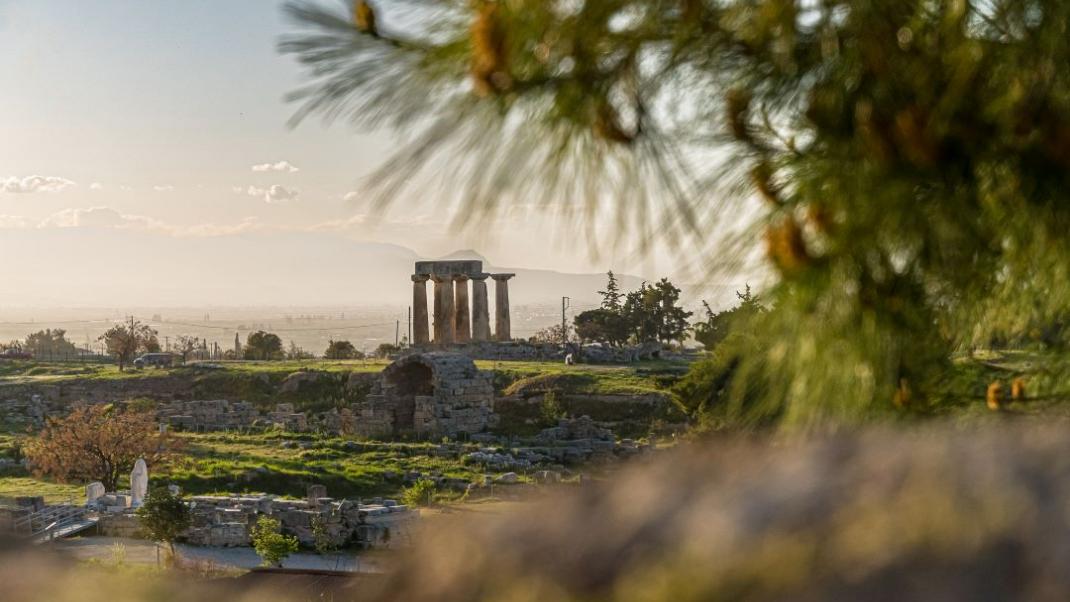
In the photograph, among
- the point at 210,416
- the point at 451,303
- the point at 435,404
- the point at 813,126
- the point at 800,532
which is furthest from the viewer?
Result: the point at 451,303

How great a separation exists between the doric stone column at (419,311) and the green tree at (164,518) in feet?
89.1

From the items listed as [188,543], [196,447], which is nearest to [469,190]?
[188,543]

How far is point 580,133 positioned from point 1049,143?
1.26 metres

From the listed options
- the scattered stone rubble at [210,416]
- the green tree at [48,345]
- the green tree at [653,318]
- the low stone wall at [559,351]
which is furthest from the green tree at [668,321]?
the green tree at [48,345]

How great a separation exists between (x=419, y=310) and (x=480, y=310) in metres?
2.43

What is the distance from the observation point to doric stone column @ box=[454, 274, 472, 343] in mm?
43344

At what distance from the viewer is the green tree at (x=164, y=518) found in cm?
1549

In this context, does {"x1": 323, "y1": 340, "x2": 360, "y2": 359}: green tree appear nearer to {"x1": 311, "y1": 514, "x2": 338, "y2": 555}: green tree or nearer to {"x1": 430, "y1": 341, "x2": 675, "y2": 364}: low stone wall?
{"x1": 430, "y1": 341, "x2": 675, "y2": 364}: low stone wall

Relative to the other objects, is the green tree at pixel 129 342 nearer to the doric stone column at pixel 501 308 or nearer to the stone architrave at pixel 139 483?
the doric stone column at pixel 501 308

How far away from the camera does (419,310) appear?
43844 mm

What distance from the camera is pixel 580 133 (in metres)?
3.11

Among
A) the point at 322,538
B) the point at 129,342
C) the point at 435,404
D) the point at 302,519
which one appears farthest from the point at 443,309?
the point at 322,538

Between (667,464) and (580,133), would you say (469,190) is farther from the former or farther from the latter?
(667,464)

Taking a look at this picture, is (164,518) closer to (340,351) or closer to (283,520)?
(283,520)
